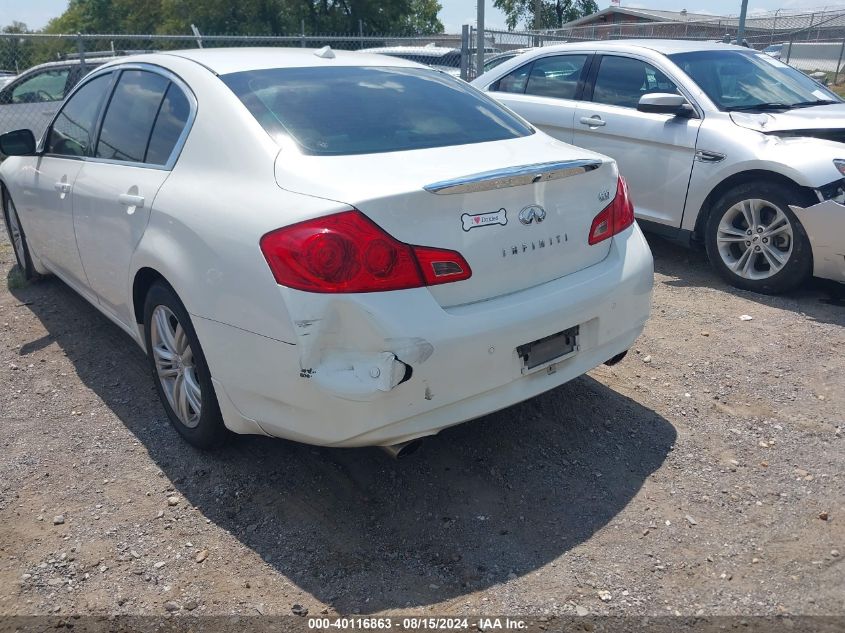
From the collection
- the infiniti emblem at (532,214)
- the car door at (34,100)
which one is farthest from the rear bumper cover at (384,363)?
the car door at (34,100)

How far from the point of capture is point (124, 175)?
369cm

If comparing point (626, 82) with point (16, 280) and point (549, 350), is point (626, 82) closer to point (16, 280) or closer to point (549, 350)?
point (549, 350)

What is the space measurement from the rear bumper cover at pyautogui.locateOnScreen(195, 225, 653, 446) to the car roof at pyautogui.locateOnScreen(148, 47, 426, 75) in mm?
1323

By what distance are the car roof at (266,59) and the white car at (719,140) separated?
263 centimetres

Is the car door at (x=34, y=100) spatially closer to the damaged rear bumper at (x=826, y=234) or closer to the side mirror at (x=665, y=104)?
the side mirror at (x=665, y=104)

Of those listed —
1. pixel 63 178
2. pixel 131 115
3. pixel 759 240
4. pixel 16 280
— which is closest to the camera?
pixel 131 115

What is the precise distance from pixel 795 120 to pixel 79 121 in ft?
15.9

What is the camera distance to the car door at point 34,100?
35.8ft

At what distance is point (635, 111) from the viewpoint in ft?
20.6

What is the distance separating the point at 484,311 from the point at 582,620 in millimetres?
1090

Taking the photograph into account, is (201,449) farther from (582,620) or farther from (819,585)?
(819,585)

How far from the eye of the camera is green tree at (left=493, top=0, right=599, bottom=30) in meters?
62.4

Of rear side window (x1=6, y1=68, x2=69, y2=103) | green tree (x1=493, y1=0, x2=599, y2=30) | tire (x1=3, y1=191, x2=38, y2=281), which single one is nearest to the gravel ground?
tire (x1=3, y1=191, x2=38, y2=281)

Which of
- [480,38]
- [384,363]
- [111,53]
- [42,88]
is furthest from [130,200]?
[111,53]
